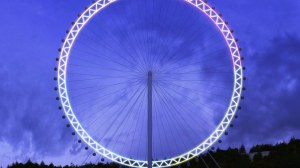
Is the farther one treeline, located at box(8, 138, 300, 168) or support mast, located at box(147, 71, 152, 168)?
treeline, located at box(8, 138, 300, 168)

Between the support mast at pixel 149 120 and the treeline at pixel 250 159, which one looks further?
the treeline at pixel 250 159

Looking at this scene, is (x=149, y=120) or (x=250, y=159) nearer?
(x=149, y=120)

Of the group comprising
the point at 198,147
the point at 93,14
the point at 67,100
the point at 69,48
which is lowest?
the point at 198,147

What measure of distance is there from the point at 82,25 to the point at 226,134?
13633mm

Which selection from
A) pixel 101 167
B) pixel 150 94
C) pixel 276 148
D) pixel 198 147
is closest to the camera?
pixel 150 94

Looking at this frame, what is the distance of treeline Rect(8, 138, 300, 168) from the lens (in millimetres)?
68713

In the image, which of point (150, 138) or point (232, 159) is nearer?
point (150, 138)

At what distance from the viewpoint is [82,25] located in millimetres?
39094

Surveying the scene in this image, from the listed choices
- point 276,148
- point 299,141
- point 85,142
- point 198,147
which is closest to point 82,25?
point 85,142

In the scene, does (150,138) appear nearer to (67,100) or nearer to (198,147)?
(198,147)

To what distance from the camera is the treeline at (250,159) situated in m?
68.7

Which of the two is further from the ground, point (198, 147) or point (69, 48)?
point (69, 48)

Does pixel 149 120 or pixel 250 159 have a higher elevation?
pixel 250 159

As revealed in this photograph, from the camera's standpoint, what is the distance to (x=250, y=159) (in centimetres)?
8031
